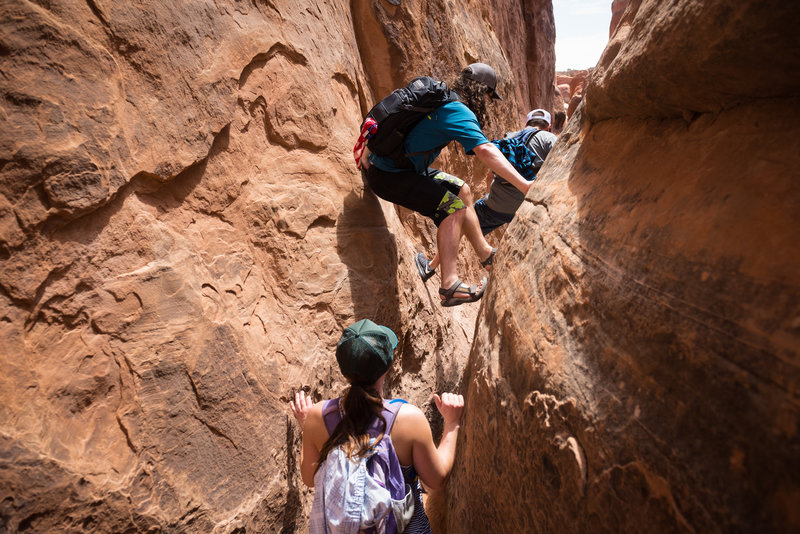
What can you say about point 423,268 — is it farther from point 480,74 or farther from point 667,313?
point 667,313

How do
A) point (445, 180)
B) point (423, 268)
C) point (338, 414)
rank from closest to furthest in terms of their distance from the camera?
point (338, 414) → point (445, 180) → point (423, 268)

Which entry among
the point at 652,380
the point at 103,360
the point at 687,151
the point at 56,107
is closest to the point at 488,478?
the point at 652,380

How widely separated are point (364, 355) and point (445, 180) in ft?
6.19

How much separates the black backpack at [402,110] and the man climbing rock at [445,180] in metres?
0.06

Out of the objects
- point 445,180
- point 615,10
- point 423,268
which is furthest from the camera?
point 615,10

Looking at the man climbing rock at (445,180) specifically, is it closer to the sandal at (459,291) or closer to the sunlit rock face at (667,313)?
the sandal at (459,291)

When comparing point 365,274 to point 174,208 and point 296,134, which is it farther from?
point 174,208

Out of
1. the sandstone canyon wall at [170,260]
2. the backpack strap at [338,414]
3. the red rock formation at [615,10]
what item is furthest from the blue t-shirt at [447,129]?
the red rock formation at [615,10]

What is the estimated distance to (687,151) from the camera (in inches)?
57.9

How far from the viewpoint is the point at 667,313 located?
4.12ft

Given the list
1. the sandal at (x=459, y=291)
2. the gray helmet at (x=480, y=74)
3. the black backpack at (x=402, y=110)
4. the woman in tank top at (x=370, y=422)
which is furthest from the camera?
the gray helmet at (x=480, y=74)

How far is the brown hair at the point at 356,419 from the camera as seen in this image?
1740 millimetres

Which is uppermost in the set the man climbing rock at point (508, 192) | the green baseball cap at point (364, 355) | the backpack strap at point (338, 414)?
the man climbing rock at point (508, 192)

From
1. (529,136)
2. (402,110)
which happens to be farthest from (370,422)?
(529,136)
